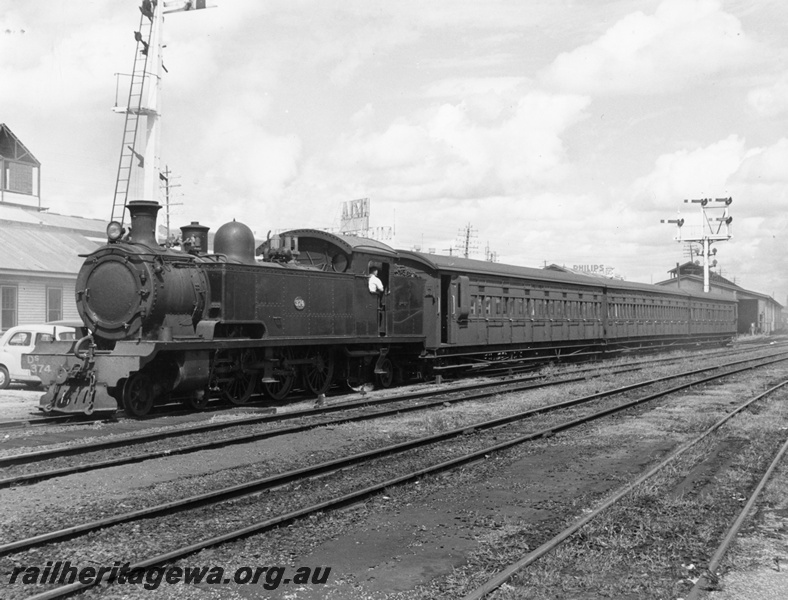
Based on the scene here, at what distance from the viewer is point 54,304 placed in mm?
24438

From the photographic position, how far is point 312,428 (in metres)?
10.7

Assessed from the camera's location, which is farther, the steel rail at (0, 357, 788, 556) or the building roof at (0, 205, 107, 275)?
the building roof at (0, 205, 107, 275)

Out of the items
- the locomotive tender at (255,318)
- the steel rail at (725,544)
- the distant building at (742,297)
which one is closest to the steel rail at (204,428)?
the locomotive tender at (255,318)

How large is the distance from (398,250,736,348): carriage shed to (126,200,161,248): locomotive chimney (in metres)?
7.11

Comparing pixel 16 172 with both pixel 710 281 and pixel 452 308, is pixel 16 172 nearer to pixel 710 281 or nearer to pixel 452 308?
pixel 452 308

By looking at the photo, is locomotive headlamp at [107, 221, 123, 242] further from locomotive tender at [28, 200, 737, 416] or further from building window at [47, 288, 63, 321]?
building window at [47, 288, 63, 321]

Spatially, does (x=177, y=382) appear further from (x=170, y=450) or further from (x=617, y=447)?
(x=617, y=447)

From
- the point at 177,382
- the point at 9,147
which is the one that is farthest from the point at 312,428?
the point at 9,147

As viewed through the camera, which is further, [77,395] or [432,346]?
[432,346]

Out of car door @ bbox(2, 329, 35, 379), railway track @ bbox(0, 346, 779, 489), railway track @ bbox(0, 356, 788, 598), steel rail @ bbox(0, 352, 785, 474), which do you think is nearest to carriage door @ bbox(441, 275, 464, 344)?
steel rail @ bbox(0, 352, 785, 474)

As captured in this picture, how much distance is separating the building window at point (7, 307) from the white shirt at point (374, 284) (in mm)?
13303

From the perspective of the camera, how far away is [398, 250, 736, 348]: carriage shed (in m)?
18.7

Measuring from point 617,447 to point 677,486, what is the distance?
2220 mm

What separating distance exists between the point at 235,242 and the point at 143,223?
5.17ft
